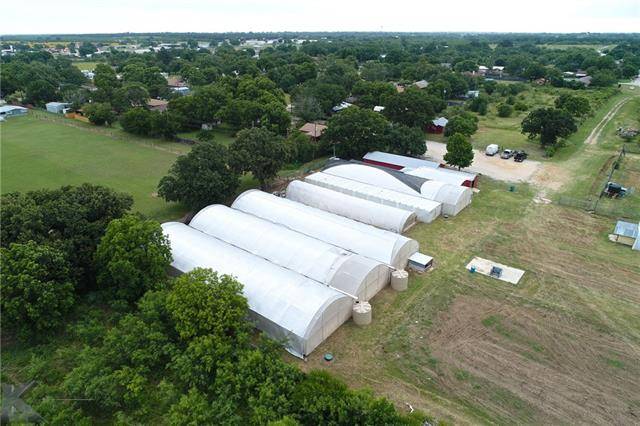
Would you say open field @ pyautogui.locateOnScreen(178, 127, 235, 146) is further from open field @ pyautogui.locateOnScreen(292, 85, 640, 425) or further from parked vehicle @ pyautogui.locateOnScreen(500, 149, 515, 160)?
parked vehicle @ pyautogui.locateOnScreen(500, 149, 515, 160)

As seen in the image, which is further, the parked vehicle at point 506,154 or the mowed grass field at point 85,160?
the parked vehicle at point 506,154

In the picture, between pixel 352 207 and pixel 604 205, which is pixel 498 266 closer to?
pixel 352 207

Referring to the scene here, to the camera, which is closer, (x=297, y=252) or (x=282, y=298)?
(x=282, y=298)

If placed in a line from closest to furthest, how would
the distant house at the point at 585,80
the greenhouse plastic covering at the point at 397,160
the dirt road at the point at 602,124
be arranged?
Answer: the greenhouse plastic covering at the point at 397,160, the dirt road at the point at 602,124, the distant house at the point at 585,80

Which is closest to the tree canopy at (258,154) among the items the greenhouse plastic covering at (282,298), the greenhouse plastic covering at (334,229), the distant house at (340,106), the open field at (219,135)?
the greenhouse plastic covering at (334,229)

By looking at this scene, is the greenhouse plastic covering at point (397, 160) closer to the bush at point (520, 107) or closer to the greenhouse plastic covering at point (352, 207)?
the greenhouse plastic covering at point (352, 207)

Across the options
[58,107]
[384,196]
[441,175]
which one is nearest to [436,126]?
[441,175]

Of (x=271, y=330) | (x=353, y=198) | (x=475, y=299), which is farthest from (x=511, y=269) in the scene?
(x=271, y=330)

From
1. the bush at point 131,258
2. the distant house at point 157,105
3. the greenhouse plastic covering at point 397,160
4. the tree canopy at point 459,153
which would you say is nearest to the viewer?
the bush at point 131,258
